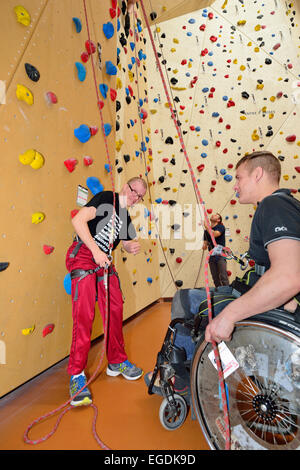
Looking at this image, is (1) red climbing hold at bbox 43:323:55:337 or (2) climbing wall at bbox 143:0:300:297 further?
(2) climbing wall at bbox 143:0:300:297

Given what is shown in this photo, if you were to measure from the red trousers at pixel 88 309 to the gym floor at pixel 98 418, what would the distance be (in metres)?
0.18

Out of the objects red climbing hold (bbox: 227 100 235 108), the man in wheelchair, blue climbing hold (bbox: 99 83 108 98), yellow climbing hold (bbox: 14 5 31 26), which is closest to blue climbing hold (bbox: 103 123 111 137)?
blue climbing hold (bbox: 99 83 108 98)

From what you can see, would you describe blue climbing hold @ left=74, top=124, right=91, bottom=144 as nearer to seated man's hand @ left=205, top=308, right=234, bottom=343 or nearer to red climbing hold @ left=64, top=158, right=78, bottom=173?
red climbing hold @ left=64, top=158, right=78, bottom=173

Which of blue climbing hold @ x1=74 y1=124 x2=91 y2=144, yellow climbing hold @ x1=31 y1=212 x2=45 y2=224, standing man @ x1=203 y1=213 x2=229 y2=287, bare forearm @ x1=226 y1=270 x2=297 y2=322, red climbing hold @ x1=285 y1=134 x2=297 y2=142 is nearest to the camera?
bare forearm @ x1=226 y1=270 x2=297 y2=322

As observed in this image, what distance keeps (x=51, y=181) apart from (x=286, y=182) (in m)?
3.27

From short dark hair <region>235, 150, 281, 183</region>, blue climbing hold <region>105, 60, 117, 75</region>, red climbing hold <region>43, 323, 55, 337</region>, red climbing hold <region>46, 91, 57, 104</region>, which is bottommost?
red climbing hold <region>43, 323, 55, 337</region>

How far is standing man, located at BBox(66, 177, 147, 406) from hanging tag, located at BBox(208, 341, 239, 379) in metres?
0.71

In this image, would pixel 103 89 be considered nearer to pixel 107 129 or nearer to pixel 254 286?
pixel 107 129

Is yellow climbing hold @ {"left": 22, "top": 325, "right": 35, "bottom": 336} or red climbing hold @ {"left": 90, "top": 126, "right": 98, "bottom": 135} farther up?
red climbing hold @ {"left": 90, "top": 126, "right": 98, "bottom": 135}

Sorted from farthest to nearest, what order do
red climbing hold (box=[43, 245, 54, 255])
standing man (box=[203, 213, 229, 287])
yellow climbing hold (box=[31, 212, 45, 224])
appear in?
standing man (box=[203, 213, 229, 287]) → red climbing hold (box=[43, 245, 54, 255]) → yellow climbing hold (box=[31, 212, 45, 224])

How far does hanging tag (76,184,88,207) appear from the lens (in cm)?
191

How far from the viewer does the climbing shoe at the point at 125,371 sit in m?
1.51

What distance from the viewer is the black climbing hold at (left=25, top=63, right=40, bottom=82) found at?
138cm
